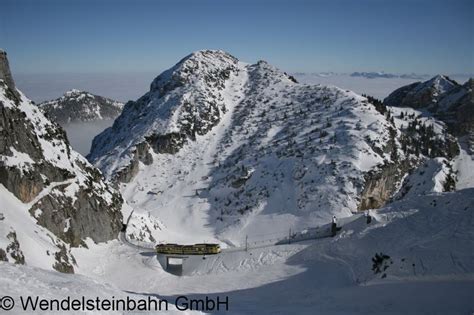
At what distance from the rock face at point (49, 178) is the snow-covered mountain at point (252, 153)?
51.0 feet

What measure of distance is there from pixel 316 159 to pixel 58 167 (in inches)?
2186

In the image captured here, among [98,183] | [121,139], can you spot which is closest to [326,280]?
[98,183]

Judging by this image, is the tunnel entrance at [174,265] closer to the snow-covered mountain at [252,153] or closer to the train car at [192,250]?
the train car at [192,250]

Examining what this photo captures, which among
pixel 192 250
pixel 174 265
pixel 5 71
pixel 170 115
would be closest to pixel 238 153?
pixel 170 115

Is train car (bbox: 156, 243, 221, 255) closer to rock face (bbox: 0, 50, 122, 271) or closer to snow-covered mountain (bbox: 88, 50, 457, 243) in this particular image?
rock face (bbox: 0, 50, 122, 271)

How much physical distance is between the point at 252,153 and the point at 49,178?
57.7 meters

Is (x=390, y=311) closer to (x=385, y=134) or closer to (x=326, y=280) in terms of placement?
(x=326, y=280)

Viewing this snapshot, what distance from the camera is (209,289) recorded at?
41250 mm

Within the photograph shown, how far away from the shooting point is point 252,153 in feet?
345

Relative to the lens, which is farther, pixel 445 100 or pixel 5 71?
pixel 445 100

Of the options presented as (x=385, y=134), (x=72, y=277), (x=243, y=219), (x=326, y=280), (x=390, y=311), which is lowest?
(x=243, y=219)

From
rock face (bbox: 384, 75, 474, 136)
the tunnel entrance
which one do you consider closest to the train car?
the tunnel entrance

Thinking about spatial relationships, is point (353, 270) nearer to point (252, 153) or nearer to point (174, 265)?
point (174, 265)

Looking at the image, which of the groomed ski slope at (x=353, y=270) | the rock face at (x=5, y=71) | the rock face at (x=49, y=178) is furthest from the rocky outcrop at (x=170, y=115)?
the groomed ski slope at (x=353, y=270)
